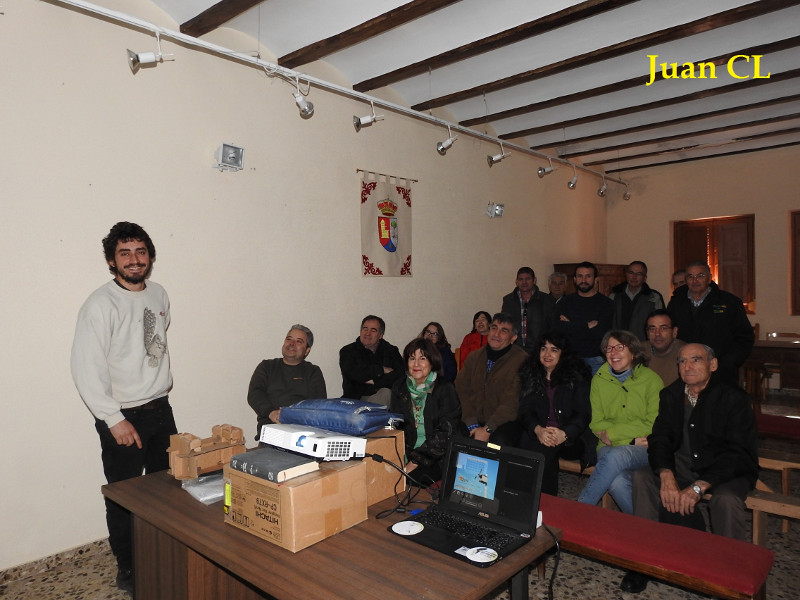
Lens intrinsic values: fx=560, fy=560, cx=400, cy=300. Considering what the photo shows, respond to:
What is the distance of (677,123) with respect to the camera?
5.41m

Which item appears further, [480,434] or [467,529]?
[480,434]

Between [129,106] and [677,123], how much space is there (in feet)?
15.7

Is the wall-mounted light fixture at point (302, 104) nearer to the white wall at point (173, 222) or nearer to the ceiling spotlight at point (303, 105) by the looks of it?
the ceiling spotlight at point (303, 105)

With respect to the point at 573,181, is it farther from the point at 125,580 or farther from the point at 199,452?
the point at 125,580

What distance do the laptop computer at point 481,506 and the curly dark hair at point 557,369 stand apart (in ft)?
5.38

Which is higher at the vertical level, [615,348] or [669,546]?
[615,348]

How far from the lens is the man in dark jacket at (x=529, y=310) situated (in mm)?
5211

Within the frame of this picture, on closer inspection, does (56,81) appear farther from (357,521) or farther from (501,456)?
(501,456)

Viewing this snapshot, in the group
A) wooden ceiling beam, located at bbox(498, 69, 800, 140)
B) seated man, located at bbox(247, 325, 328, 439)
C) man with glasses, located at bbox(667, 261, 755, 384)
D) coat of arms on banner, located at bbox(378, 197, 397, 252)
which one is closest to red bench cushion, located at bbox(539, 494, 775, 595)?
seated man, located at bbox(247, 325, 328, 439)

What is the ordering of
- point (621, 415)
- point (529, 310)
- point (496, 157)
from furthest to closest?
point (496, 157)
point (529, 310)
point (621, 415)

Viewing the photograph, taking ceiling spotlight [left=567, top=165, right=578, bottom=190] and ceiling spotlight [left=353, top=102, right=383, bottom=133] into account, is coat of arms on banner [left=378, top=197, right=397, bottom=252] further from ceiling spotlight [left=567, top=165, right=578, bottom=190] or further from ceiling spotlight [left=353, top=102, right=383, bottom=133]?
ceiling spotlight [left=567, top=165, right=578, bottom=190]

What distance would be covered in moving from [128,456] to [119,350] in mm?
502

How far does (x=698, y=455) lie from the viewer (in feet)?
8.95

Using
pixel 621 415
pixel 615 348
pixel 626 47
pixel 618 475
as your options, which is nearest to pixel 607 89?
pixel 626 47
